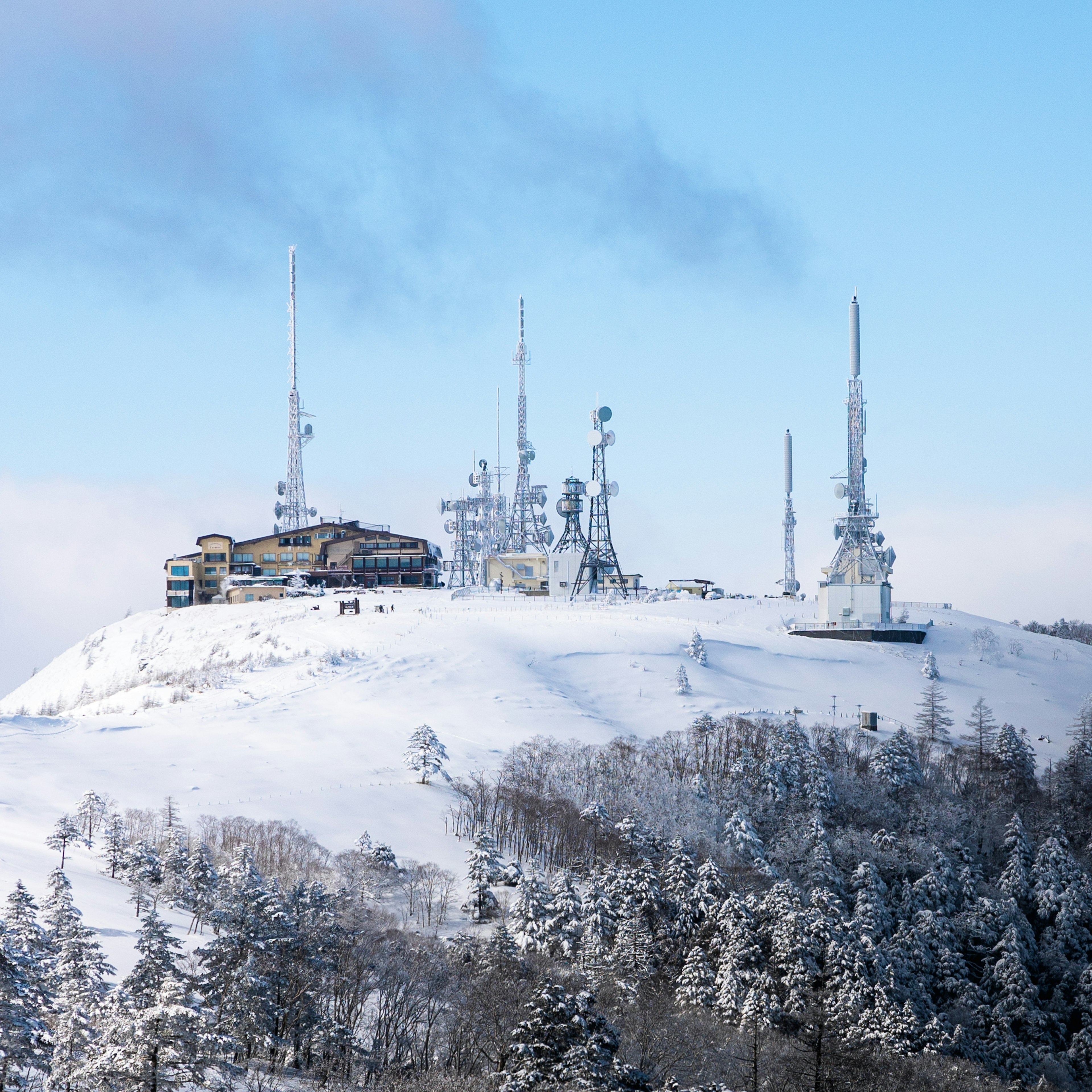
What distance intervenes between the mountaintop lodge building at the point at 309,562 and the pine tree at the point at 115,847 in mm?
74406

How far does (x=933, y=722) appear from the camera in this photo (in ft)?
278

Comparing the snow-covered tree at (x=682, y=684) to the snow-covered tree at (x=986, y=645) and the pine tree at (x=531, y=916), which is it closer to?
the snow-covered tree at (x=986, y=645)

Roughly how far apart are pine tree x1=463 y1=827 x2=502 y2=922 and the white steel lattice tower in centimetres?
5459

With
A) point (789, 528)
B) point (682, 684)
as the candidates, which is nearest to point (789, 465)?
point (789, 528)

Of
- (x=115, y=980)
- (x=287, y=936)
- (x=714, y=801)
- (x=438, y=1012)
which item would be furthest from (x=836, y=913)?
(x=115, y=980)

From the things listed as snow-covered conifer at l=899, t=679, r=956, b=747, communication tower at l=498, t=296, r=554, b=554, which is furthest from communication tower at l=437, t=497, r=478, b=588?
snow-covered conifer at l=899, t=679, r=956, b=747

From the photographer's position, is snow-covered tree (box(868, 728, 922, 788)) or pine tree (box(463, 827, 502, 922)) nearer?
pine tree (box(463, 827, 502, 922))

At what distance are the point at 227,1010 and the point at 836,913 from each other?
3098cm

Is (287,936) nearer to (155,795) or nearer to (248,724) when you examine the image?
(155,795)

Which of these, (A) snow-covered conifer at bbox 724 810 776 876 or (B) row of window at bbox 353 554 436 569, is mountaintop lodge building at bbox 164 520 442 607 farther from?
(A) snow-covered conifer at bbox 724 810 776 876

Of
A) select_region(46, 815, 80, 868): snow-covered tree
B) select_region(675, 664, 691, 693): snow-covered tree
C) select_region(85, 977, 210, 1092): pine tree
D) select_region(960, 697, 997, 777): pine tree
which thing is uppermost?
select_region(675, 664, 691, 693): snow-covered tree

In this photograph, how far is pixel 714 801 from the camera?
72438 mm

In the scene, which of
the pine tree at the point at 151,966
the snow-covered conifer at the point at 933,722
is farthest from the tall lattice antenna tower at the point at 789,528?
the pine tree at the point at 151,966

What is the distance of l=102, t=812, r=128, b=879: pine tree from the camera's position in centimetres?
5444
